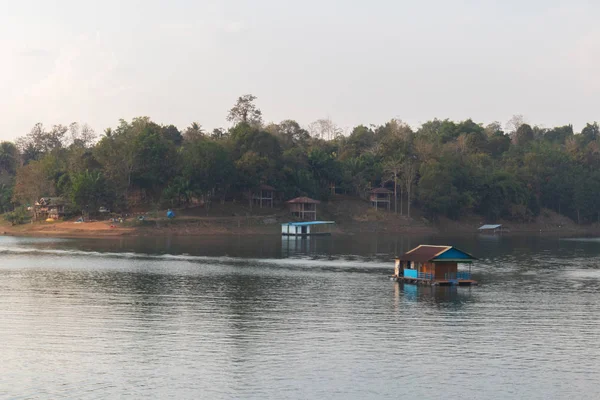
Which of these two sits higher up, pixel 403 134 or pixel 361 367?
pixel 403 134

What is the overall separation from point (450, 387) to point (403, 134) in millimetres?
165039

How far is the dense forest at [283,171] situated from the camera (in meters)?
139

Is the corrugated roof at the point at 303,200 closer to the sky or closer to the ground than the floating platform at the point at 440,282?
closer to the sky

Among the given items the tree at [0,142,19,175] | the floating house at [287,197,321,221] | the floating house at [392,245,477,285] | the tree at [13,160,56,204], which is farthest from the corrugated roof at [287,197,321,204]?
the tree at [0,142,19,175]

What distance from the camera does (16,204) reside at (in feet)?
507

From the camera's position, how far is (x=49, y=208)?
13900cm

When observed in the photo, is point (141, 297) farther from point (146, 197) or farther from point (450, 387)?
point (146, 197)

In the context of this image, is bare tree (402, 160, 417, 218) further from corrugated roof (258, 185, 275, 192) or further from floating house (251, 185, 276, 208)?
corrugated roof (258, 185, 275, 192)

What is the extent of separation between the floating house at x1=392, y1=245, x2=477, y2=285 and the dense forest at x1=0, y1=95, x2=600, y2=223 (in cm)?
7641

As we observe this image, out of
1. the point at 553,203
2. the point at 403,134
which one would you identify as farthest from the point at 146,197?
the point at 553,203

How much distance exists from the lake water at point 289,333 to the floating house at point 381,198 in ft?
265

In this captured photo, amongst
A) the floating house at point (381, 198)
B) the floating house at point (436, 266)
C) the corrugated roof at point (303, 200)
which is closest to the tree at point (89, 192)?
the corrugated roof at point (303, 200)

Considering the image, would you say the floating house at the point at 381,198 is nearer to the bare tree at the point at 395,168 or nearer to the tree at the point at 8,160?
the bare tree at the point at 395,168

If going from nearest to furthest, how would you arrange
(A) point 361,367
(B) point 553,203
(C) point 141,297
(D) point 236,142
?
(A) point 361,367, (C) point 141,297, (D) point 236,142, (B) point 553,203
